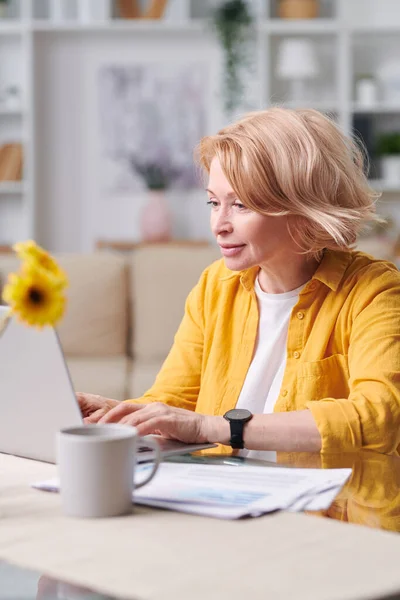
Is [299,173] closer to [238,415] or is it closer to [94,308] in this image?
[238,415]

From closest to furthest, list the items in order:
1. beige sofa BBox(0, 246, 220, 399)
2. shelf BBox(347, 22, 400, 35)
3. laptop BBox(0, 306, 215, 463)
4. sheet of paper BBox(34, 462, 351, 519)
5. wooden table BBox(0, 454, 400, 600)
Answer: wooden table BBox(0, 454, 400, 600), sheet of paper BBox(34, 462, 351, 519), laptop BBox(0, 306, 215, 463), beige sofa BBox(0, 246, 220, 399), shelf BBox(347, 22, 400, 35)

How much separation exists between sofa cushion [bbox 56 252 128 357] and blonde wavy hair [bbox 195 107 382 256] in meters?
2.23

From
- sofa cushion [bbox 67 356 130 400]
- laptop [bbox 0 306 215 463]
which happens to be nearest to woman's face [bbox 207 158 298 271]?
laptop [bbox 0 306 215 463]

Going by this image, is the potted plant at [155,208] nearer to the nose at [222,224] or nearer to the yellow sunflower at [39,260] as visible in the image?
the nose at [222,224]

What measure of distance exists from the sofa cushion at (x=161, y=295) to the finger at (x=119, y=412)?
2.39 meters

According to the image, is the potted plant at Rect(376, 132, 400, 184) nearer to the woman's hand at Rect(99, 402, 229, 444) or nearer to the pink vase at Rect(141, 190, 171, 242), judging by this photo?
the pink vase at Rect(141, 190, 171, 242)

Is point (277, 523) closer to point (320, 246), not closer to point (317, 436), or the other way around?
point (317, 436)

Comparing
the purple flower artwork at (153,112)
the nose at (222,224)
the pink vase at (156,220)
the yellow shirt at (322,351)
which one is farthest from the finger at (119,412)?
the purple flower artwork at (153,112)

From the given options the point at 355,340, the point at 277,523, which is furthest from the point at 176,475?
the point at 355,340

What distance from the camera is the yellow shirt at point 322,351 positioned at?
1249mm

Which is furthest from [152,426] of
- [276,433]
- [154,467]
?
[154,467]

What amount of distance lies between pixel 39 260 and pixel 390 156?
15.1ft

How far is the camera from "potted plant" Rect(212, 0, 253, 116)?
510 centimetres

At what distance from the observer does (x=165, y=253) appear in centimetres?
375
